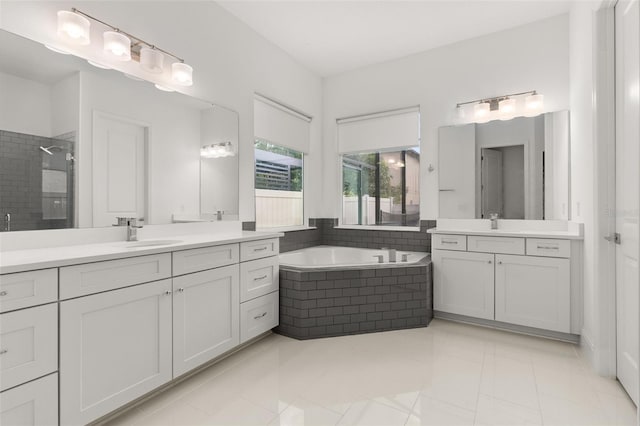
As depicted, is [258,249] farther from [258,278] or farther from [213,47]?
[213,47]

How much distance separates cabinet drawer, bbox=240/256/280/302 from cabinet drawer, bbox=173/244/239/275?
0.15 metres

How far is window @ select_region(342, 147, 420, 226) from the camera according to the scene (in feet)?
13.3

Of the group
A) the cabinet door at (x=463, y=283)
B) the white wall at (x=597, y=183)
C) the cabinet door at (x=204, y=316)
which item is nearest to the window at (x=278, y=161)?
the cabinet door at (x=204, y=316)

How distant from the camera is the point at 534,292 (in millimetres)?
2836

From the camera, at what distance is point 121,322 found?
1674 millimetres

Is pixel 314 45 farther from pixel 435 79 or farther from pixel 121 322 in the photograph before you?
pixel 121 322

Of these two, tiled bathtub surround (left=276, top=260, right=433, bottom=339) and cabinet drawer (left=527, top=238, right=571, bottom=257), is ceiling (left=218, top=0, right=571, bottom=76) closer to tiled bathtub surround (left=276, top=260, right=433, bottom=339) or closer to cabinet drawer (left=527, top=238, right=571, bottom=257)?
cabinet drawer (left=527, top=238, right=571, bottom=257)

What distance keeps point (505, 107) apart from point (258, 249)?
2.83 meters

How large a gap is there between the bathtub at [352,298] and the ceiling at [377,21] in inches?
92.2

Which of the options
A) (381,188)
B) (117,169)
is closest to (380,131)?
(381,188)

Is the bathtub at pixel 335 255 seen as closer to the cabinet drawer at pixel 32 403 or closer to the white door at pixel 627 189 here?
the white door at pixel 627 189

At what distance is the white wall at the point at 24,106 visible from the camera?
1716 millimetres

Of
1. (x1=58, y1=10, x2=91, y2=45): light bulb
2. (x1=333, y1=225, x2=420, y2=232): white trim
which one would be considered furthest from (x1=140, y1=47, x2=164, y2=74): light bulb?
(x1=333, y1=225, x2=420, y2=232): white trim

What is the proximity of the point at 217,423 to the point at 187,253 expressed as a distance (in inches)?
37.0
